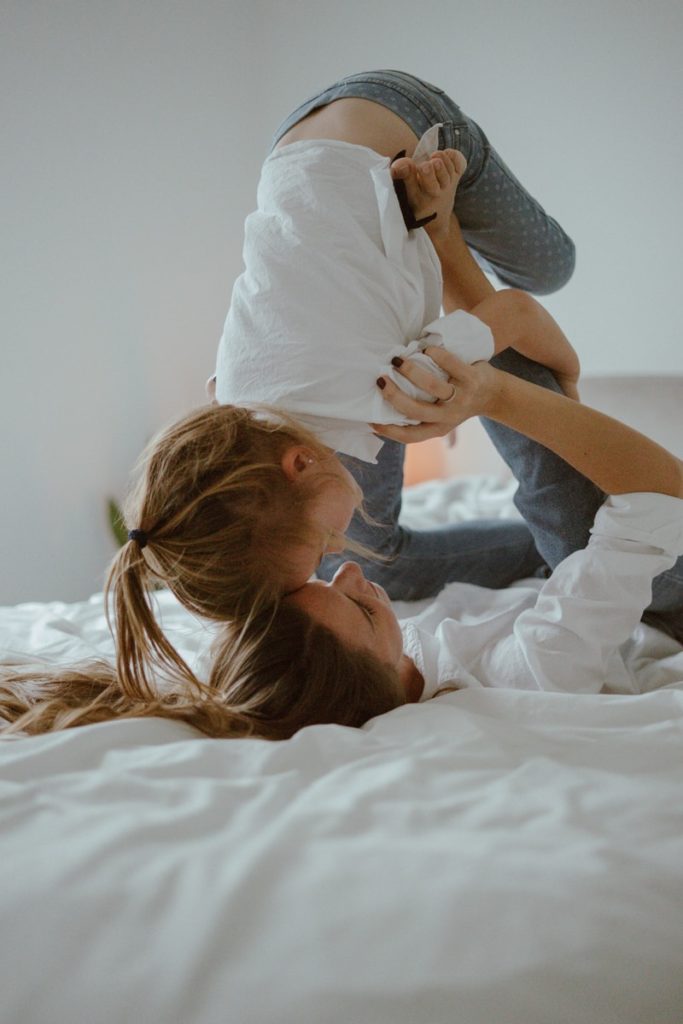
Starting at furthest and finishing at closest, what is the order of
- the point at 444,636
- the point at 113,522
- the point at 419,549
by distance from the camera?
the point at 113,522 < the point at 419,549 < the point at 444,636

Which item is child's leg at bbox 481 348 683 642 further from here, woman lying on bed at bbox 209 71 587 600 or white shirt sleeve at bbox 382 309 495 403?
white shirt sleeve at bbox 382 309 495 403

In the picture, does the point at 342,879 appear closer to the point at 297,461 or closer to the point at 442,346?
the point at 297,461

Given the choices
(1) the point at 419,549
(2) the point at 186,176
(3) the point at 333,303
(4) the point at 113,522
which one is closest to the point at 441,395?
(3) the point at 333,303

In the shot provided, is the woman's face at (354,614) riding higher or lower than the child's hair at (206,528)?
lower

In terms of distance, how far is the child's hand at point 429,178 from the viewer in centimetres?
109

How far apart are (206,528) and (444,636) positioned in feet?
1.26

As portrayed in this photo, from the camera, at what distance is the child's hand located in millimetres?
1088

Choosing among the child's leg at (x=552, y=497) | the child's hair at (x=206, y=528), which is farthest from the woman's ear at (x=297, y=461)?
the child's leg at (x=552, y=497)

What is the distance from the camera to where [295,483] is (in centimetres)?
104

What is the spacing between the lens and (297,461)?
1.03 metres

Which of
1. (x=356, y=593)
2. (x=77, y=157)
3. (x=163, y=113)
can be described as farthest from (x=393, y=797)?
(x=163, y=113)

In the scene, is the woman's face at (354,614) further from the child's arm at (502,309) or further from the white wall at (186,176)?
the white wall at (186,176)

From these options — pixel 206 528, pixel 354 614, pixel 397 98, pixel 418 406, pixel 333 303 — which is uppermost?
pixel 397 98

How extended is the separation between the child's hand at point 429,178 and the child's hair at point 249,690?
51 centimetres
